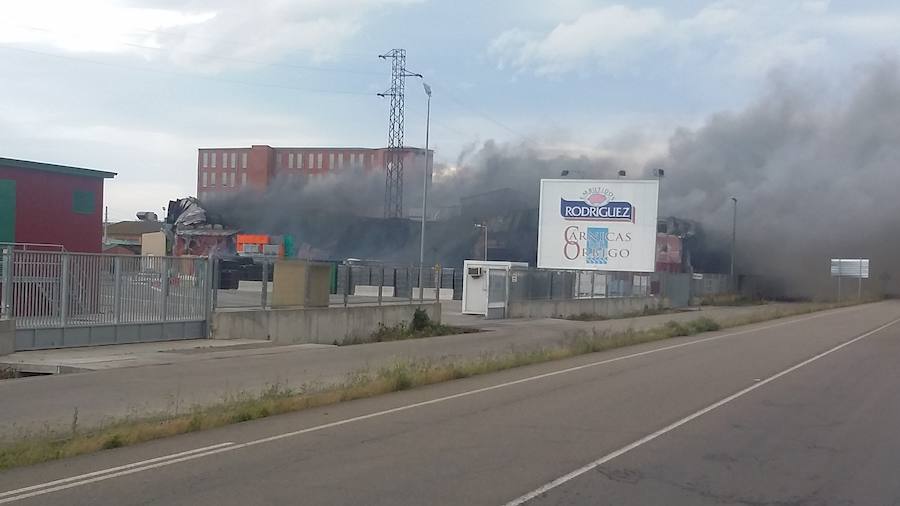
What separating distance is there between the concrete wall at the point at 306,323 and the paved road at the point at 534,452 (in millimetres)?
8864

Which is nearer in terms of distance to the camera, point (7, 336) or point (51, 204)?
point (7, 336)

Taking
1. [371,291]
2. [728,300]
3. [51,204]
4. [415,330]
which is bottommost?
[728,300]

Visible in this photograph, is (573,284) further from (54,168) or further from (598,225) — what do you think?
(54,168)

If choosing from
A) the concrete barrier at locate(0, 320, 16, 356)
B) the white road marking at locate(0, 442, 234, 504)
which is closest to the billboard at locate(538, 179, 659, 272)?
the concrete barrier at locate(0, 320, 16, 356)

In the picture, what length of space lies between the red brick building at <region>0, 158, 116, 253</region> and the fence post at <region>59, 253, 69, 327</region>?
991cm

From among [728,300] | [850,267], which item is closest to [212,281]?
[728,300]

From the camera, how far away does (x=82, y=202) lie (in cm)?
2948

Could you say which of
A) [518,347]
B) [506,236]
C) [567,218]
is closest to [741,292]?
[506,236]

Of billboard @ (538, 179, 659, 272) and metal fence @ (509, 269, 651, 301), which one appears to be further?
billboard @ (538, 179, 659, 272)

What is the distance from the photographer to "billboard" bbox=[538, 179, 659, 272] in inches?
1860

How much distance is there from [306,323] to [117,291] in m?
6.00

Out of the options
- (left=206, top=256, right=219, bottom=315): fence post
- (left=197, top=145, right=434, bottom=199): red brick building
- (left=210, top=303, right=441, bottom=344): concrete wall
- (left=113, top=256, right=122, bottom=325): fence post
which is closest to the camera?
(left=113, top=256, right=122, bottom=325): fence post

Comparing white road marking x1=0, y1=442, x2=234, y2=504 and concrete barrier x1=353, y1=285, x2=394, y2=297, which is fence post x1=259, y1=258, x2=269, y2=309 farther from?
white road marking x1=0, y1=442, x2=234, y2=504

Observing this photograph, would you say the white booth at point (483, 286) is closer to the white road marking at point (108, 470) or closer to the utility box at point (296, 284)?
the utility box at point (296, 284)
